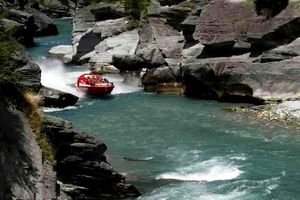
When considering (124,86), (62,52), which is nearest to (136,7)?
(62,52)

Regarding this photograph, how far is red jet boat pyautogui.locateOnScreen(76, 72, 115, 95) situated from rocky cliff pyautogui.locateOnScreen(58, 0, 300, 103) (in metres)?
3.41

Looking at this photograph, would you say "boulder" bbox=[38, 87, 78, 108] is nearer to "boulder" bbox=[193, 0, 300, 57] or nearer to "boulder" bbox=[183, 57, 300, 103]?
"boulder" bbox=[183, 57, 300, 103]

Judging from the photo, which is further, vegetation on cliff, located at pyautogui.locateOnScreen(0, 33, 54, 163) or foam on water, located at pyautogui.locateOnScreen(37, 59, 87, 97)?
foam on water, located at pyautogui.locateOnScreen(37, 59, 87, 97)

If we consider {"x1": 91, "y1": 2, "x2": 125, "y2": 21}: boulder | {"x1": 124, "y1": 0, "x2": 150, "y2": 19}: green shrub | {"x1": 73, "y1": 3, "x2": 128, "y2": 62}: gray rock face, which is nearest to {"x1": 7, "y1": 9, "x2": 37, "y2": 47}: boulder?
{"x1": 73, "y1": 3, "x2": 128, "y2": 62}: gray rock face

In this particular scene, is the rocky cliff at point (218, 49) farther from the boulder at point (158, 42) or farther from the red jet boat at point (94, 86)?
the red jet boat at point (94, 86)

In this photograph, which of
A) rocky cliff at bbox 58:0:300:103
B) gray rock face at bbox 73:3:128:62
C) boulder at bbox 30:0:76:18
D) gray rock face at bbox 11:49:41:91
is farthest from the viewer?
boulder at bbox 30:0:76:18

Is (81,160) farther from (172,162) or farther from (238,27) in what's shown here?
(238,27)

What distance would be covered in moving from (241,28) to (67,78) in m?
16.7

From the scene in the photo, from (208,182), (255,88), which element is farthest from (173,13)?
(208,182)

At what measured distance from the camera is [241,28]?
147 ft

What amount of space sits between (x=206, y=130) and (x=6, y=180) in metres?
22.6

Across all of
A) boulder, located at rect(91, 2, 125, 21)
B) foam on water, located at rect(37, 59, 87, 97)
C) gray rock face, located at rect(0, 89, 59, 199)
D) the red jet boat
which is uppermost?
gray rock face, located at rect(0, 89, 59, 199)

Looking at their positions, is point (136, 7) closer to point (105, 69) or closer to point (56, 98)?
point (105, 69)

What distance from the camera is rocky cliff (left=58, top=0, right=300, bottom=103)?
3909 centimetres
